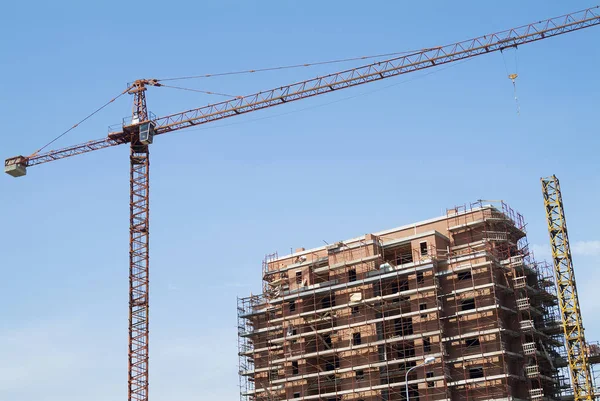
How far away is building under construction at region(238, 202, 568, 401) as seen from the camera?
3659 inches

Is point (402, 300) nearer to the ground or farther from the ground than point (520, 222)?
nearer to the ground

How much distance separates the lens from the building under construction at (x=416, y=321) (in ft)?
305

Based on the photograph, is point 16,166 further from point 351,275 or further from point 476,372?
point 476,372

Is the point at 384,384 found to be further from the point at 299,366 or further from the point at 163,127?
the point at 163,127

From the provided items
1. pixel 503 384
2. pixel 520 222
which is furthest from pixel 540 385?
pixel 520 222

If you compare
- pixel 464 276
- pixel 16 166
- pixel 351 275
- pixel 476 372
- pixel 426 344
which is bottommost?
pixel 476 372

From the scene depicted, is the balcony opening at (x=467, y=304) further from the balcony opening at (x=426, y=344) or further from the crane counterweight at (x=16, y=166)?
the crane counterweight at (x=16, y=166)

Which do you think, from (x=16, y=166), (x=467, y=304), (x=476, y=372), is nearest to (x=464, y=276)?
(x=467, y=304)

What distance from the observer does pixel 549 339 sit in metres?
102

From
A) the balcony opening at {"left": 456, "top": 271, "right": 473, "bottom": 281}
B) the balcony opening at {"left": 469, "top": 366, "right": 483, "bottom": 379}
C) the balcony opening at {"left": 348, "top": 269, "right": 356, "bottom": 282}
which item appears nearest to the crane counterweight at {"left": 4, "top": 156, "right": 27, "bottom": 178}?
the balcony opening at {"left": 348, "top": 269, "right": 356, "bottom": 282}

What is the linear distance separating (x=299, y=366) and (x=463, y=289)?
21.0 meters

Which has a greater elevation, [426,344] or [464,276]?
[464,276]

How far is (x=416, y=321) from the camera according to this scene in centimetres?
9538

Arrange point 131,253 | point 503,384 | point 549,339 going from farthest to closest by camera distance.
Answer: point 131,253, point 549,339, point 503,384
